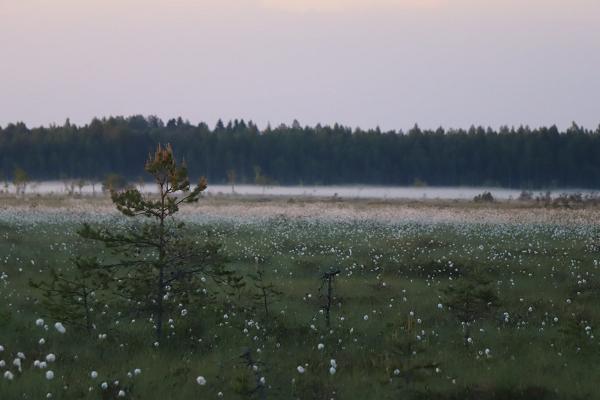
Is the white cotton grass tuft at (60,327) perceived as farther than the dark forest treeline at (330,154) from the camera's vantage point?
No

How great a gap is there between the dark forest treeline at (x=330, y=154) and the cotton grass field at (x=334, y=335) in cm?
10547

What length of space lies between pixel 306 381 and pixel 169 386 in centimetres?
179

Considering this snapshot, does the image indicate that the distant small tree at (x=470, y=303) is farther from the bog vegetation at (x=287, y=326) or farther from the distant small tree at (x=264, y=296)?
the distant small tree at (x=264, y=296)

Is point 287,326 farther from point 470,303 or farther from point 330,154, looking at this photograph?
point 330,154

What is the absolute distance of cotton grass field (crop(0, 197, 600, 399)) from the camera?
26.6ft

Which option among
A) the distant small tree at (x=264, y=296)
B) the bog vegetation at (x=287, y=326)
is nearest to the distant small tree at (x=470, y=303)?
the bog vegetation at (x=287, y=326)

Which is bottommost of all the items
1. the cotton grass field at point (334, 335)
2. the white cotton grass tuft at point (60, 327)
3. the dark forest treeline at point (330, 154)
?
the cotton grass field at point (334, 335)

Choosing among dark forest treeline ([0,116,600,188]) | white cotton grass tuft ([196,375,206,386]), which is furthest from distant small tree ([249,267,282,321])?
dark forest treeline ([0,116,600,188])

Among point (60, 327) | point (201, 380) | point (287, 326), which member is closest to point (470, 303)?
point (287, 326)

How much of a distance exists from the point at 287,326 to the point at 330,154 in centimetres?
12250

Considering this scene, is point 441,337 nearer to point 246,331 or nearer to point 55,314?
point 246,331

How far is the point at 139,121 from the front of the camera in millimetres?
181125

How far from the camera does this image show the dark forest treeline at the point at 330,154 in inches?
4705

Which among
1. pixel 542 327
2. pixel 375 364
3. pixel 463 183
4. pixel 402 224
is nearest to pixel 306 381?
pixel 375 364
